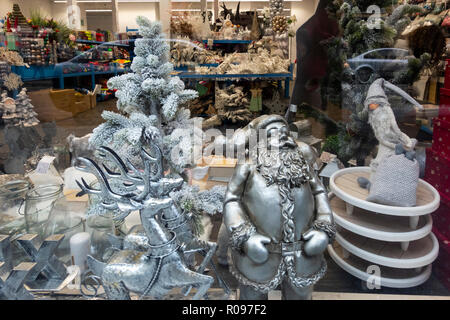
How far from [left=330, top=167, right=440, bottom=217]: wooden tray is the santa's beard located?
0.46m

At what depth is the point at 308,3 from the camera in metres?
1.85

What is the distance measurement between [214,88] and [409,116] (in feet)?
3.27

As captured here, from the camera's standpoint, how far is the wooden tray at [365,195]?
125 centimetres

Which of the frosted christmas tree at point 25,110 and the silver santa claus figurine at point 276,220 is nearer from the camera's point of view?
the silver santa claus figurine at point 276,220

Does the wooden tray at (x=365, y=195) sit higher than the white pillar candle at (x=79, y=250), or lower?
higher

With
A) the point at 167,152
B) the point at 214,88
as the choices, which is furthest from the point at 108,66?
the point at 167,152

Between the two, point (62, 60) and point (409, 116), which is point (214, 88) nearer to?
point (62, 60)

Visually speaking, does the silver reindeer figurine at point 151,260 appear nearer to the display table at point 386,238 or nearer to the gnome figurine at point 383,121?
the display table at point 386,238

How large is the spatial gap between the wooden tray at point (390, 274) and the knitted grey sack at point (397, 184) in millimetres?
262

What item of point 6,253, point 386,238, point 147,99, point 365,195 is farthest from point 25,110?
point 386,238

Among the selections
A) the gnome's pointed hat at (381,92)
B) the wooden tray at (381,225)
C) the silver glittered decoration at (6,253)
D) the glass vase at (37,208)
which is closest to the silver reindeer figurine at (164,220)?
the silver glittered decoration at (6,253)

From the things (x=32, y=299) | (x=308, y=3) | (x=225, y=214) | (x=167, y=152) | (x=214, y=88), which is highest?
(x=308, y=3)

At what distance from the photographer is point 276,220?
0.92 meters

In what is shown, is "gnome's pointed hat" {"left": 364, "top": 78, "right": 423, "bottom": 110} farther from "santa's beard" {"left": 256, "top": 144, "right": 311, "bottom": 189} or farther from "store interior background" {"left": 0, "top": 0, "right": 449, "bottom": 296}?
"santa's beard" {"left": 256, "top": 144, "right": 311, "bottom": 189}
